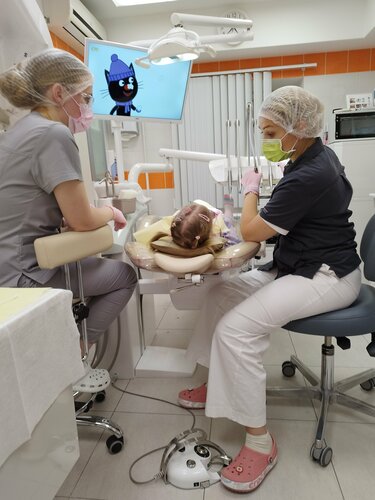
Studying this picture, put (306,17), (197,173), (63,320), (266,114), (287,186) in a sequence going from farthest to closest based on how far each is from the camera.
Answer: (197,173) → (306,17) → (266,114) → (287,186) → (63,320)

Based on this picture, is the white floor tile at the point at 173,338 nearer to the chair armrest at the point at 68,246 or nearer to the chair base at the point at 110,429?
the chair base at the point at 110,429

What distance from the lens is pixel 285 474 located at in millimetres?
1260

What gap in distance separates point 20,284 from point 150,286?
900mm

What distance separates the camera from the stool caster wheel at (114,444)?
1.37m

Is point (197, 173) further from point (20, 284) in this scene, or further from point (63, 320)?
point (63, 320)

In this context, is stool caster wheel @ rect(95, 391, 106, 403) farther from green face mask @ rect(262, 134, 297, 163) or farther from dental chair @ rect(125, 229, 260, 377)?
green face mask @ rect(262, 134, 297, 163)

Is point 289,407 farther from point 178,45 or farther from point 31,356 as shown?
point 178,45

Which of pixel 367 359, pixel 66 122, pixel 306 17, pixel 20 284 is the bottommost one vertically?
pixel 367 359

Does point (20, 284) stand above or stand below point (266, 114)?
below

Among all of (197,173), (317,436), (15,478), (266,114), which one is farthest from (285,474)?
(197,173)

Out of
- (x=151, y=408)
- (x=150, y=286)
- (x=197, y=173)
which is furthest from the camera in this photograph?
(x=197, y=173)

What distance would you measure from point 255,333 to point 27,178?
0.91 metres

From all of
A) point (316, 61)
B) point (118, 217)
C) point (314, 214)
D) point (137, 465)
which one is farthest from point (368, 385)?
point (316, 61)

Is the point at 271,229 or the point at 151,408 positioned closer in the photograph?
the point at 271,229
